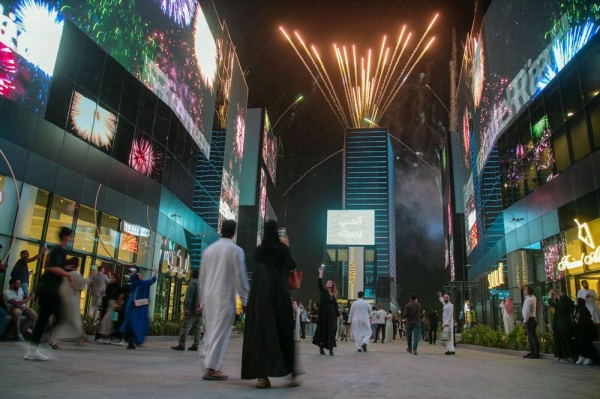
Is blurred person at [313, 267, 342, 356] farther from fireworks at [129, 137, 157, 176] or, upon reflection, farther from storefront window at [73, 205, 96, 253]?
fireworks at [129, 137, 157, 176]

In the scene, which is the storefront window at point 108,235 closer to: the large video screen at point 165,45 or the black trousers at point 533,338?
the large video screen at point 165,45

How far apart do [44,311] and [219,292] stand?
9.38ft

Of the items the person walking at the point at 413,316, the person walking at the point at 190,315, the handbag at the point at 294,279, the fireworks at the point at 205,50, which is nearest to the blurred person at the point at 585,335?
the person walking at the point at 413,316

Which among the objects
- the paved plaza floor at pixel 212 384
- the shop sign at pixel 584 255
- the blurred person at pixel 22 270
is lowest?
the paved plaza floor at pixel 212 384

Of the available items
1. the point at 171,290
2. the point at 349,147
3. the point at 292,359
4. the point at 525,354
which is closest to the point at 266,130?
the point at 171,290

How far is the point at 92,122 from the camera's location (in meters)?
17.4

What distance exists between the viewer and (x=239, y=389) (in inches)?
168

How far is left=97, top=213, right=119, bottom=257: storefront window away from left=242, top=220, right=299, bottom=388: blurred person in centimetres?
1456

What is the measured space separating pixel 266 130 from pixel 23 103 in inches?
2098

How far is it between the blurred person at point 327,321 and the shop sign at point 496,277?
727 inches

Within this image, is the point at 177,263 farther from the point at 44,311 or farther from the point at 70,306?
the point at 44,311

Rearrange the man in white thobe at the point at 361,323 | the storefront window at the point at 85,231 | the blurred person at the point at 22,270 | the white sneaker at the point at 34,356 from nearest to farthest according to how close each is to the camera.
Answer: the white sneaker at the point at 34,356 < the blurred person at the point at 22,270 < the man in white thobe at the point at 361,323 < the storefront window at the point at 85,231

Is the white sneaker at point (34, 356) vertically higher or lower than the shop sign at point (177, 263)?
lower

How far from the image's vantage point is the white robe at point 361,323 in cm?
1310
